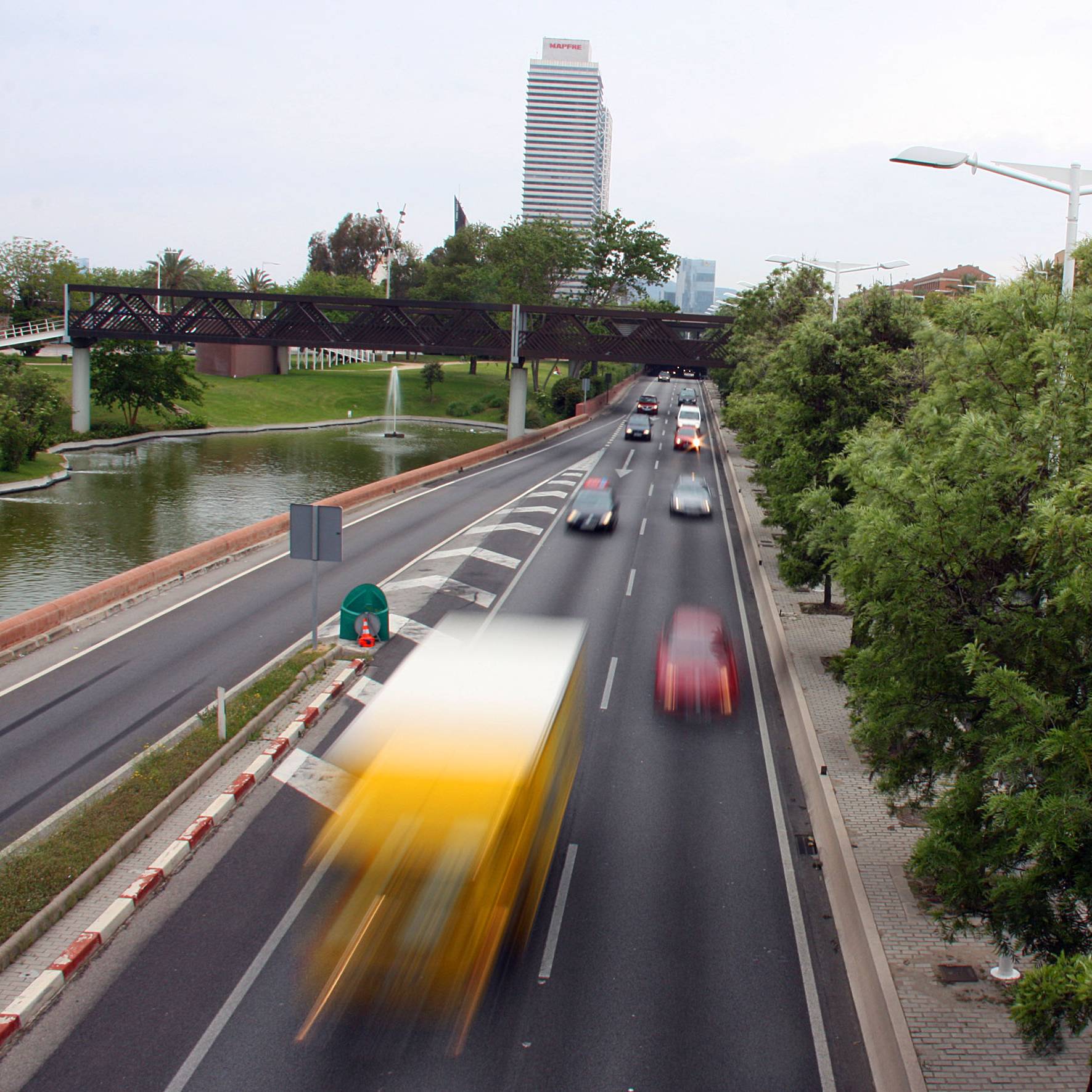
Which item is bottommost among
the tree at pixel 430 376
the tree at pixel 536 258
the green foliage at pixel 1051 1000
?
the green foliage at pixel 1051 1000

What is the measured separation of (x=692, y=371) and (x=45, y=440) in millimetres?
101854

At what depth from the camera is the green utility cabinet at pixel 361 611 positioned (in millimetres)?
21078

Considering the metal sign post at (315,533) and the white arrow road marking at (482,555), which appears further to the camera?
the white arrow road marking at (482,555)

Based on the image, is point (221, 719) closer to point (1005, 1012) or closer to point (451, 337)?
point (1005, 1012)

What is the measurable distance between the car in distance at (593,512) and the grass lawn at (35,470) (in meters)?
31.4

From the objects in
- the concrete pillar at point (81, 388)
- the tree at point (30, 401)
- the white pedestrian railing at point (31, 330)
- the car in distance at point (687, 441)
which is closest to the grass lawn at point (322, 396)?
the concrete pillar at point (81, 388)

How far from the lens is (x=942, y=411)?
430 inches

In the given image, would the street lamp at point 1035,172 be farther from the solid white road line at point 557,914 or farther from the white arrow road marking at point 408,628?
the white arrow road marking at point 408,628

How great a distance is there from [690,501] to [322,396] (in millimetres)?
65636

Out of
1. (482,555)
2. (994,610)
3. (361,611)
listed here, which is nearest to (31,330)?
(482,555)

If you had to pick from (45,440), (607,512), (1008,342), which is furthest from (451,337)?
(1008,342)

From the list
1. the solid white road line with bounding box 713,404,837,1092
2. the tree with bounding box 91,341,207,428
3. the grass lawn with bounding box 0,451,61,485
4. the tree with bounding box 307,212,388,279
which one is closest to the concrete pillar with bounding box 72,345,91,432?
the tree with bounding box 91,341,207,428

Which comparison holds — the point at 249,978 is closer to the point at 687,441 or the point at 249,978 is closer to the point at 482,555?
the point at 482,555

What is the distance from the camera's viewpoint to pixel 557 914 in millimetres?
11656
